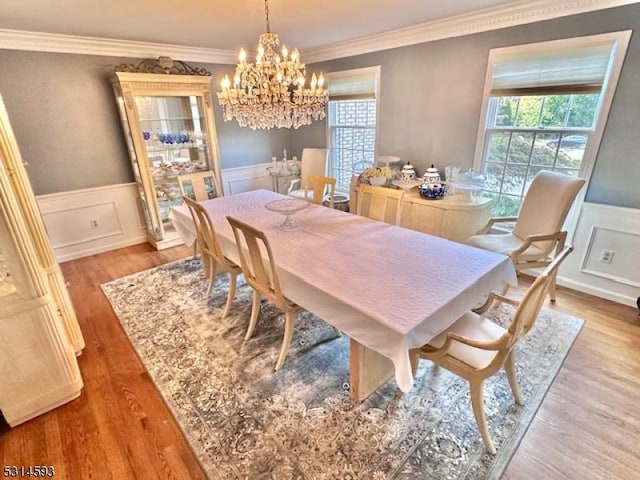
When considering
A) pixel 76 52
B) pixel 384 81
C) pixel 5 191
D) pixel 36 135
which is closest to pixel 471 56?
pixel 384 81

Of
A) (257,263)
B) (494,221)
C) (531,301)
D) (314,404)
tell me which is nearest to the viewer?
(531,301)

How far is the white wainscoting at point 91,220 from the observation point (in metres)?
3.71

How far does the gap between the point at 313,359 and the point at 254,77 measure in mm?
2012

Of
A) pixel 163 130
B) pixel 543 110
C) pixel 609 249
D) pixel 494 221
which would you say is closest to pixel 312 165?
pixel 163 130

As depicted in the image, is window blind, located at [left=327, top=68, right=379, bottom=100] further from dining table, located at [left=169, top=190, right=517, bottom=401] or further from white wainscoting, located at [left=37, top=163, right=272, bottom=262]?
white wainscoting, located at [left=37, top=163, right=272, bottom=262]

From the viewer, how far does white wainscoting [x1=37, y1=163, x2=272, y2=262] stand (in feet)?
12.2

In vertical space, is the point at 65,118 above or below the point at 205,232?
above

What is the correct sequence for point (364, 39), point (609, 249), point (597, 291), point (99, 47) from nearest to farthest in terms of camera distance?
point (609, 249) → point (597, 291) → point (99, 47) → point (364, 39)

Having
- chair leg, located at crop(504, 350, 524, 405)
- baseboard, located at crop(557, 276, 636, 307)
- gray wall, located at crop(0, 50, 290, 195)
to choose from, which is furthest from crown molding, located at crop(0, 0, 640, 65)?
chair leg, located at crop(504, 350, 524, 405)

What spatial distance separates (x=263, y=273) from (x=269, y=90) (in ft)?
4.16

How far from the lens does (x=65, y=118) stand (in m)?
3.54

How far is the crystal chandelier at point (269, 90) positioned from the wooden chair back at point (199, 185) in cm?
127

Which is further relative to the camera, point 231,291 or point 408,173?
point 408,173

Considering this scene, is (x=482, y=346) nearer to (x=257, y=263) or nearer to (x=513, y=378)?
(x=513, y=378)
